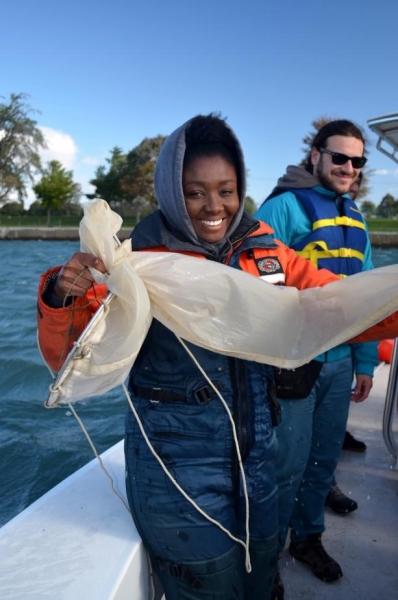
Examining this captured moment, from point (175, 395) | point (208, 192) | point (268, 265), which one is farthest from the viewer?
point (268, 265)

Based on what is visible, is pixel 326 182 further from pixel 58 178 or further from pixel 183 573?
pixel 58 178

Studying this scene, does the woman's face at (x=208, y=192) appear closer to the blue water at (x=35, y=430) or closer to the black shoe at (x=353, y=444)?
the blue water at (x=35, y=430)

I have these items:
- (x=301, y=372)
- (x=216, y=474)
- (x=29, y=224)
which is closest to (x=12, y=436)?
(x=301, y=372)

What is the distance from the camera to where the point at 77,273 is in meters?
1.62

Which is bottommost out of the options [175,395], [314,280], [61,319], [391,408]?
[391,408]

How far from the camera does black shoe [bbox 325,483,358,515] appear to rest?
321 cm

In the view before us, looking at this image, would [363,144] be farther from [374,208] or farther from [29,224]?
[374,208]

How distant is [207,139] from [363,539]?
222cm

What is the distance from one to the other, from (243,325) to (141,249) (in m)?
0.40

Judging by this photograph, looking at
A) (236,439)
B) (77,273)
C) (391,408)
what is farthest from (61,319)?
(391,408)

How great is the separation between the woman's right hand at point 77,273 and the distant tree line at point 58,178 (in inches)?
1776

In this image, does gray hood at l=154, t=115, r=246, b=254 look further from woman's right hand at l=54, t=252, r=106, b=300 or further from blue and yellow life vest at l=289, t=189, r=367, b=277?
blue and yellow life vest at l=289, t=189, r=367, b=277

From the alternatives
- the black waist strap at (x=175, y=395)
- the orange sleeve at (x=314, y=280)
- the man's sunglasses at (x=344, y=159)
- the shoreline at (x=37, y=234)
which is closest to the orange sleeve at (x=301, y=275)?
the orange sleeve at (x=314, y=280)

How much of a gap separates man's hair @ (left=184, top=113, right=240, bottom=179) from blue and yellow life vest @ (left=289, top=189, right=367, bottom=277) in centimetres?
96
